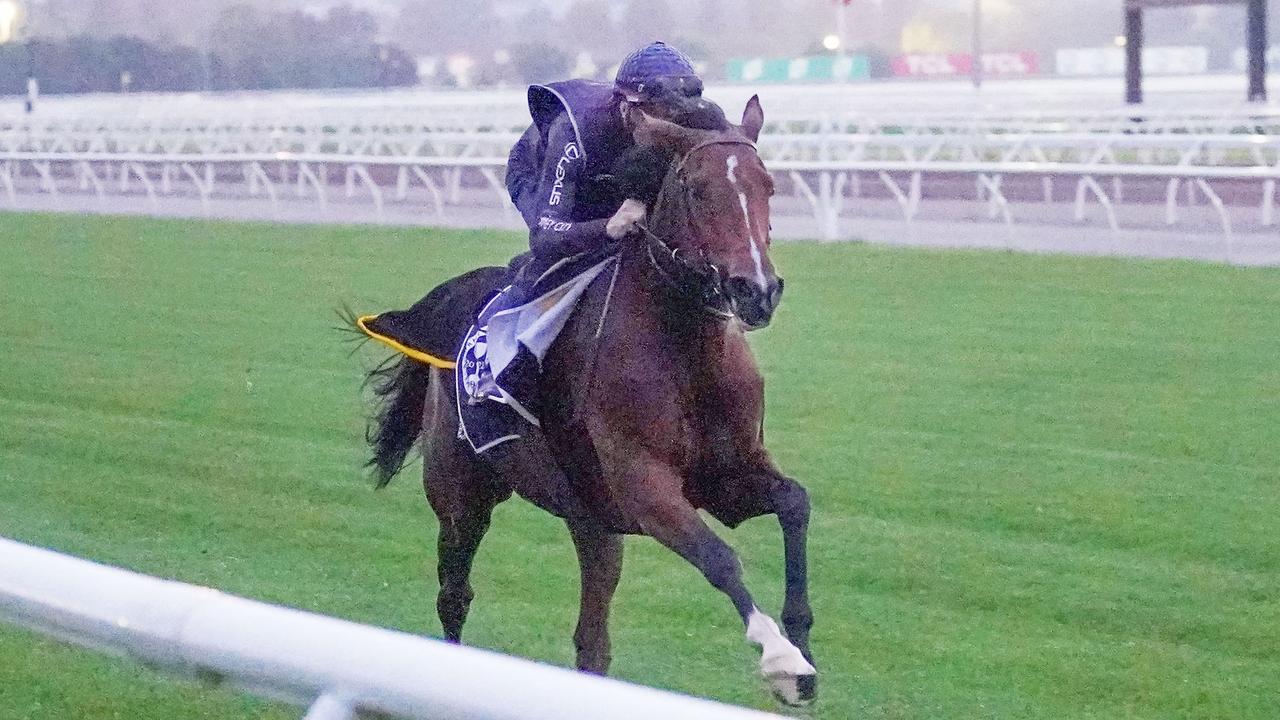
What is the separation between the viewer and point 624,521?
13.8ft

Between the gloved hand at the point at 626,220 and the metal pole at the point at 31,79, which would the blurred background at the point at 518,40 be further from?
the gloved hand at the point at 626,220

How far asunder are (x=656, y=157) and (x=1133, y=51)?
19.4 meters

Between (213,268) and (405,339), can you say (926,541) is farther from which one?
(213,268)

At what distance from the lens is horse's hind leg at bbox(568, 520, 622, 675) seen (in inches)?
184

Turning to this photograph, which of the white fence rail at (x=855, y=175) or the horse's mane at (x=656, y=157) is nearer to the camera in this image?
the horse's mane at (x=656, y=157)

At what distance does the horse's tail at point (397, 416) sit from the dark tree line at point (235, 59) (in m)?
31.7

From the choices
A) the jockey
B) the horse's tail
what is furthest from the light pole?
the jockey

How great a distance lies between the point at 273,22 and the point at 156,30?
8.19 ft

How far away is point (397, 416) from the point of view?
5.50 meters

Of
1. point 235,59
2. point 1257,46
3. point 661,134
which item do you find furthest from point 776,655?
point 235,59

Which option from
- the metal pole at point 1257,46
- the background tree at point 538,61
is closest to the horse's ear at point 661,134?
the metal pole at point 1257,46

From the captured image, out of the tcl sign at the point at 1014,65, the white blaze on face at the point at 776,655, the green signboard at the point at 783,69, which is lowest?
the tcl sign at the point at 1014,65

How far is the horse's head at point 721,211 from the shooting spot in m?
3.60

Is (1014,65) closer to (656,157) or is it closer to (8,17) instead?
(8,17)
